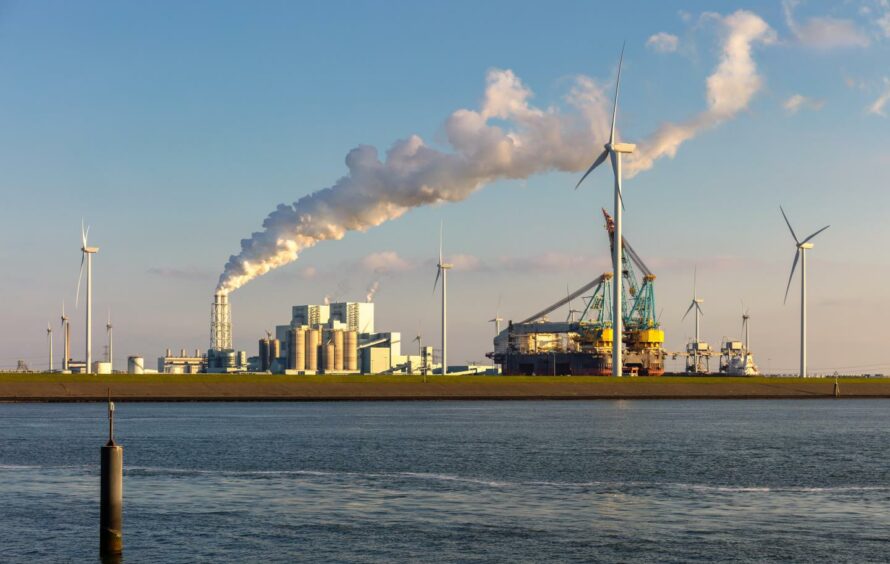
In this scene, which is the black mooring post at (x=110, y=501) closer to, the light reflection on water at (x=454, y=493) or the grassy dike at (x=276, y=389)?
the light reflection on water at (x=454, y=493)

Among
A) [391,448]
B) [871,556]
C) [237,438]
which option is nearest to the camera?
[871,556]

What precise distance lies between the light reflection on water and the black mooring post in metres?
0.61

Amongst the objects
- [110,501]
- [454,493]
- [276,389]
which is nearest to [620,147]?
[276,389]

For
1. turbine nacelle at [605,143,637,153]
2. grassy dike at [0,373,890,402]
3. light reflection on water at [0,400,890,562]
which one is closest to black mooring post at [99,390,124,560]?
light reflection on water at [0,400,890,562]

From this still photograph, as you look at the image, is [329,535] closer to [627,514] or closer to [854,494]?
[627,514]

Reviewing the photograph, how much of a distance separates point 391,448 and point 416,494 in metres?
25.8

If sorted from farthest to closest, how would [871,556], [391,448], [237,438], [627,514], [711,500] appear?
[237,438] < [391,448] < [711,500] < [627,514] < [871,556]

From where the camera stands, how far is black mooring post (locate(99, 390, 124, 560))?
Result: 123ft

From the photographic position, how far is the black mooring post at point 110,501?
123 feet

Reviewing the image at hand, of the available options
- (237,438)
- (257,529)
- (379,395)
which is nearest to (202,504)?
(257,529)

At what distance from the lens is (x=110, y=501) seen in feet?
124

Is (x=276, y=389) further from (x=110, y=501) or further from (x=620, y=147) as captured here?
(x=110, y=501)

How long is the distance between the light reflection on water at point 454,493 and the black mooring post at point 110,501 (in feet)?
2.01

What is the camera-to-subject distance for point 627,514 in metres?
48.4
